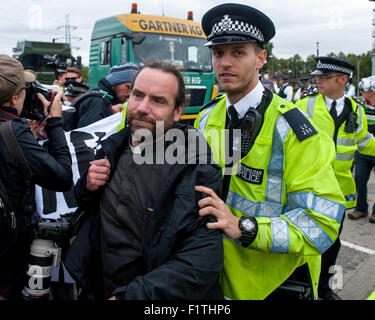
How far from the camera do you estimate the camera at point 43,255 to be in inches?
78.9

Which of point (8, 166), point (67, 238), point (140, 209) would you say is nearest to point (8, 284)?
point (67, 238)

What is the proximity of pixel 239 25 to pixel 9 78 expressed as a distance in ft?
4.20

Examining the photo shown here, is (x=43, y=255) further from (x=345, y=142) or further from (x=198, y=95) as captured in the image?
(x=198, y=95)

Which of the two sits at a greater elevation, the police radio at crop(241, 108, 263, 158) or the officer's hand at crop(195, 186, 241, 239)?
the police radio at crop(241, 108, 263, 158)

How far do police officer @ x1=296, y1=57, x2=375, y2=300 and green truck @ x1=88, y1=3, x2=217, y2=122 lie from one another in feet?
19.2

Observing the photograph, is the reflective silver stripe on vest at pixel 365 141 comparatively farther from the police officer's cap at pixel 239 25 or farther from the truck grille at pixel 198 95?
the truck grille at pixel 198 95

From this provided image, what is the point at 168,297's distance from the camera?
125cm

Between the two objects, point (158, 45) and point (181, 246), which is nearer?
point (181, 246)

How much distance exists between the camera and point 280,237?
5.08 ft

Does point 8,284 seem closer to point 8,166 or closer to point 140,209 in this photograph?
point 8,166

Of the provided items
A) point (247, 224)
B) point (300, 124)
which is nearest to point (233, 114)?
point (300, 124)

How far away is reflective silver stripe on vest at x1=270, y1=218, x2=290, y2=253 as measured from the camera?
1.54 metres

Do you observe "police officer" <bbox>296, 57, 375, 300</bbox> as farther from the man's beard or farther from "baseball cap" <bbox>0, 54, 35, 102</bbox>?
"baseball cap" <bbox>0, 54, 35, 102</bbox>

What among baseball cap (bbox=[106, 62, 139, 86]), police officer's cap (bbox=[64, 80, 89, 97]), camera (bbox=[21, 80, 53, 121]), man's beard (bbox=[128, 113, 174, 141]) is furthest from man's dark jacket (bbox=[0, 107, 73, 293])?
police officer's cap (bbox=[64, 80, 89, 97])
